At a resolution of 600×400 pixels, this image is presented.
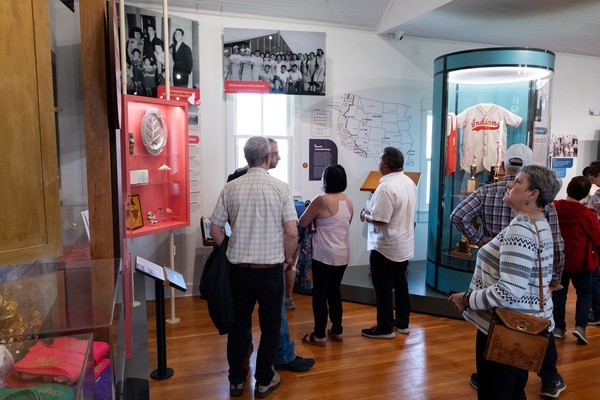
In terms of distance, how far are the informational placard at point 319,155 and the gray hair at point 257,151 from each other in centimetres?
277

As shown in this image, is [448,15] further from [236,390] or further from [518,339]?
[236,390]

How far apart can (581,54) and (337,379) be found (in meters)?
6.32

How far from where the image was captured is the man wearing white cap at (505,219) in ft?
9.35

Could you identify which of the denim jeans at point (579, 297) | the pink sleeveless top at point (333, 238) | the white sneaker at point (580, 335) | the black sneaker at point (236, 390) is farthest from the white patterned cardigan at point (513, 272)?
the white sneaker at point (580, 335)

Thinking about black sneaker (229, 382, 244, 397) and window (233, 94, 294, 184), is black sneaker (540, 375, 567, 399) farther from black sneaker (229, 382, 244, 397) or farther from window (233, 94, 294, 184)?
window (233, 94, 294, 184)

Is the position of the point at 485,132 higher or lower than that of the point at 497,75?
lower

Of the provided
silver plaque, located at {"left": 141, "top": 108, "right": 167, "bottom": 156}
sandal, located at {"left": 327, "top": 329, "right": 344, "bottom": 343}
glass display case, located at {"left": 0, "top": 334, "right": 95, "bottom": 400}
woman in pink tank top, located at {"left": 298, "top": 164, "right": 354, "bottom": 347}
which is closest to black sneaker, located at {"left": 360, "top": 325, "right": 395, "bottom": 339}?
sandal, located at {"left": 327, "top": 329, "right": 344, "bottom": 343}

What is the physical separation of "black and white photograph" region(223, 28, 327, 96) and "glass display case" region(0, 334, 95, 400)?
424 cm

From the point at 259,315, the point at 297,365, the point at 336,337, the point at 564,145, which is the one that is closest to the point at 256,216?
the point at 259,315

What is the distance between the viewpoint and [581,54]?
22.2 ft

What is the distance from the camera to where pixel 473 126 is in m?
4.57

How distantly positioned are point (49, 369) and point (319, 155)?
15.5 ft

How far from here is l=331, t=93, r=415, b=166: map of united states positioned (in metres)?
5.55

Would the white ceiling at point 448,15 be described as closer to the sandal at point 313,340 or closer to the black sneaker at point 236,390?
the sandal at point 313,340
